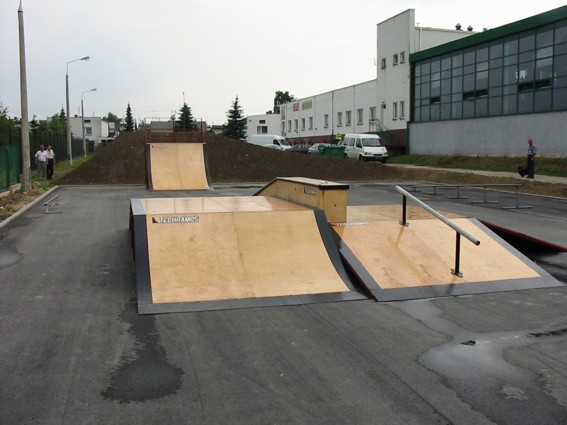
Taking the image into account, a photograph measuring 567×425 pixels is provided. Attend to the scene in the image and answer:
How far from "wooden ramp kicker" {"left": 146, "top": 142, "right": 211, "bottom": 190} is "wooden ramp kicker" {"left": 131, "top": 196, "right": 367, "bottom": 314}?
49.8 ft

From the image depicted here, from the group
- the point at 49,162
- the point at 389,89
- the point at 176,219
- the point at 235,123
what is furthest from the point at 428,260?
the point at 235,123

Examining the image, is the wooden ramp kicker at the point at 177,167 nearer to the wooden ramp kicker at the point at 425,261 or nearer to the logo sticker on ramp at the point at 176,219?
the logo sticker on ramp at the point at 176,219

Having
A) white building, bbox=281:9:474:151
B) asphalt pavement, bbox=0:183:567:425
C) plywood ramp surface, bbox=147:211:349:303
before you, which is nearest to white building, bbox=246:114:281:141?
white building, bbox=281:9:474:151

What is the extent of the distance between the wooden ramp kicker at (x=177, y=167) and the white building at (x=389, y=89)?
86.8 feet

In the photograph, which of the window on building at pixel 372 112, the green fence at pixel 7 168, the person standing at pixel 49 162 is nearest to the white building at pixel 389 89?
the window on building at pixel 372 112

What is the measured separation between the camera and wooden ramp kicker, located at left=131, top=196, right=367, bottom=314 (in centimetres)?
679

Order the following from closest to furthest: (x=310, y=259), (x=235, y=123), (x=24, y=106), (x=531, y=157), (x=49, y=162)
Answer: (x=310, y=259)
(x=24, y=106)
(x=531, y=157)
(x=49, y=162)
(x=235, y=123)

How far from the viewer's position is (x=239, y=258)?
25.2 ft

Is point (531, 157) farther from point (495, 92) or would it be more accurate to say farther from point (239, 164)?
point (239, 164)

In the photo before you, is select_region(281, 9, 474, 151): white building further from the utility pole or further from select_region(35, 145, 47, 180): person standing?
the utility pole

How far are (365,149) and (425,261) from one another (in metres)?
33.5

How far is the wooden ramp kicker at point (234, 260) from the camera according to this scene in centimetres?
679

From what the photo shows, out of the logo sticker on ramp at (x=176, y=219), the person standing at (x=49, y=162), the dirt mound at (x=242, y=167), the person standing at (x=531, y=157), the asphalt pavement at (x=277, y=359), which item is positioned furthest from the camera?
the dirt mound at (x=242, y=167)

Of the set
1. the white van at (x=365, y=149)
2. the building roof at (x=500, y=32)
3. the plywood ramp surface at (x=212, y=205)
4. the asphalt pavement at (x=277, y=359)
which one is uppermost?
the building roof at (x=500, y=32)
